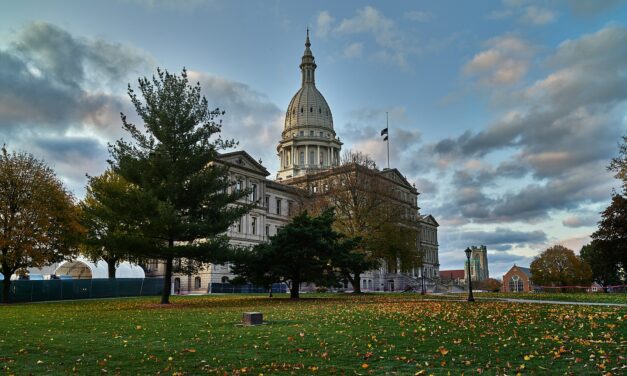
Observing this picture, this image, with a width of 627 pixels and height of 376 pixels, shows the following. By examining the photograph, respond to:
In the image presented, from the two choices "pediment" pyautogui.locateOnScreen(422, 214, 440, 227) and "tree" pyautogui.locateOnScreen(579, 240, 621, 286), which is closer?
"tree" pyautogui.locateOnScreen(579, 240, 621, 286)

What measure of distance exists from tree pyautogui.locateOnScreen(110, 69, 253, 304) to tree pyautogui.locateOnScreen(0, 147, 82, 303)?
41.4ft

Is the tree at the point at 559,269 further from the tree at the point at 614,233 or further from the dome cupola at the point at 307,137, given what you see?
the dome cupola at the point at 307,137

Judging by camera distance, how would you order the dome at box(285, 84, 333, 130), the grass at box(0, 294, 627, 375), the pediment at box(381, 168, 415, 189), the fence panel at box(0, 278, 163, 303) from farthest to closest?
the dome at box(285, 84, 333, 130)
the pediment at box(381, 168, 415, 189)
the fence panel at box(0, 278, 163, 303)
the grass at box(0, 294, 627, 375)

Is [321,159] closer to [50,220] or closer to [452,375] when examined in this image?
[50,220]

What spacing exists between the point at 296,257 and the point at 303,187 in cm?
5692

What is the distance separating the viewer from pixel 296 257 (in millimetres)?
32875

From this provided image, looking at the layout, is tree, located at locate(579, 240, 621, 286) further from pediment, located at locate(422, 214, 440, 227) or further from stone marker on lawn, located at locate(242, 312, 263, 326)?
stone marker on lawn, located at locate(242, 312, 263, 326)

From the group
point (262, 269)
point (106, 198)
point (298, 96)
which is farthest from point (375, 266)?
point (298, 96)

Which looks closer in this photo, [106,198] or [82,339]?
[82,339]

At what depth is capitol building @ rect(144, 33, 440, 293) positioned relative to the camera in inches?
2682

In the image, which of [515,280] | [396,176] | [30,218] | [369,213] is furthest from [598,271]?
[30,218]

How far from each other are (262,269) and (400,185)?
67015 mm

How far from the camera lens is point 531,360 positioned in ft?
31.5

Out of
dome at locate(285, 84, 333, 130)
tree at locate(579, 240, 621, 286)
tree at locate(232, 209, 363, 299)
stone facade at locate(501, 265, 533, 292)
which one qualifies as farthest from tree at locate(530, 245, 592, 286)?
dome at locate(285, 84, 333, 130)
